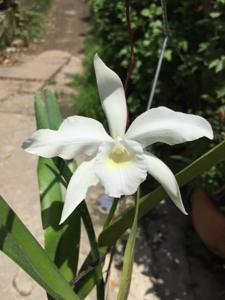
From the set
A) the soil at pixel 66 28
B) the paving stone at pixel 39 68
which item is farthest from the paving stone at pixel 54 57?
the soil at pixel 66 28

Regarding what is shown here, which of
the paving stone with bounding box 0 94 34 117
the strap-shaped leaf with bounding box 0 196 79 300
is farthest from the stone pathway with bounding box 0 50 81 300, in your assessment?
the strap-shaped leaf with bounding box 0 196 79 300

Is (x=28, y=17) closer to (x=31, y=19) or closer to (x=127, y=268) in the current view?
(x=31, y=19)

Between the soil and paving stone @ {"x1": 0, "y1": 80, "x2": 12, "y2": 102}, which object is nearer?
paving stone @ {"x1": 0, "y1": 80, "x2": 12, "y2": 102}

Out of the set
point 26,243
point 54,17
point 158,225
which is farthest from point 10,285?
point 54,17

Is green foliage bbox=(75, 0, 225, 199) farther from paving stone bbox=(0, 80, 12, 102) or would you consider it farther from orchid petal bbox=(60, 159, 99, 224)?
orchid petal bbox=(60, 159, 99, 224)

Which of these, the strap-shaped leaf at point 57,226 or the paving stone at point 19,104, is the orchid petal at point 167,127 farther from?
the paving stone at point 19,104

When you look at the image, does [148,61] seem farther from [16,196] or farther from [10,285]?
A: [10,285]
